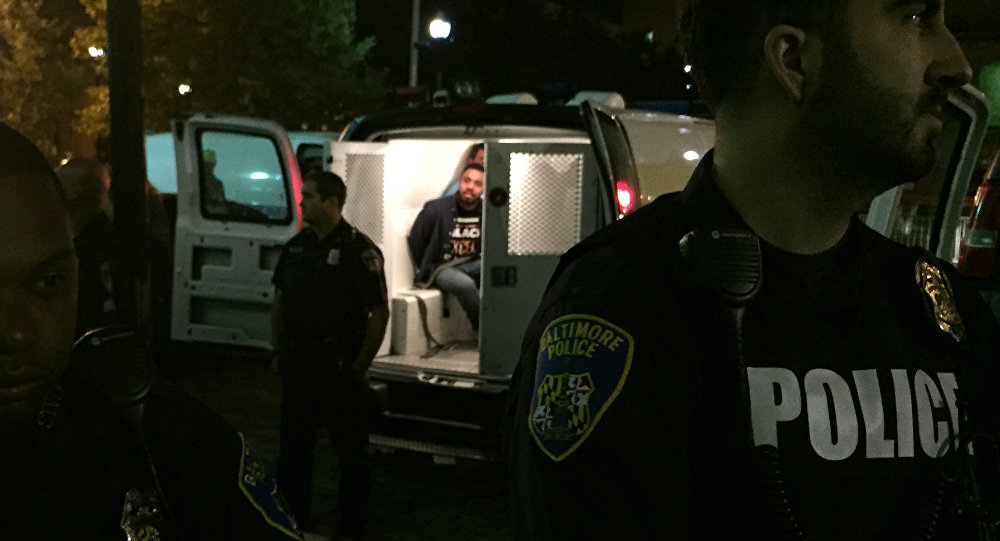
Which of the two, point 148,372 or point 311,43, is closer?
point 148,372

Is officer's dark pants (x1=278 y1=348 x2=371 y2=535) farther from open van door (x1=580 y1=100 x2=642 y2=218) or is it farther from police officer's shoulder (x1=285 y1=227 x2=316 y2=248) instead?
open van door (x1=580 y1=100 x2=642 y2=218)

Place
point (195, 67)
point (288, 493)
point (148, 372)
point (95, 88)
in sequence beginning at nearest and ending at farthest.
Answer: point (148, 372) → point (288, 493) → point (195, 67) → point (95, 88)

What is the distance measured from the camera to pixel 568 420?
3.80 feet

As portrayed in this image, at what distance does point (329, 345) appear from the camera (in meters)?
4.82

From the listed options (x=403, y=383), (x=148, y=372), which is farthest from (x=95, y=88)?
(x=148, y=372)

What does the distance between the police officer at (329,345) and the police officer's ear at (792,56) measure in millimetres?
3730

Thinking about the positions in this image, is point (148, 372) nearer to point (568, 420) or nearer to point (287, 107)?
point (568, 420)

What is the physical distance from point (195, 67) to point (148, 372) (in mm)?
21418

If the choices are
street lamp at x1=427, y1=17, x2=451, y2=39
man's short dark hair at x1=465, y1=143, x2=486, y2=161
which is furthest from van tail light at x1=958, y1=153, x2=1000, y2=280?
street lamp at x1=427, y1=17, x2=451, y2=39

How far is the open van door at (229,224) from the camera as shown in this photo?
6.81 meters

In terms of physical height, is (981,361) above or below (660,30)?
below

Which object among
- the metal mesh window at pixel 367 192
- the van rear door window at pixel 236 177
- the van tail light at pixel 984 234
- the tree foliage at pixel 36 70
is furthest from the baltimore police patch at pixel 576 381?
the tree foliage at pixel 36 70

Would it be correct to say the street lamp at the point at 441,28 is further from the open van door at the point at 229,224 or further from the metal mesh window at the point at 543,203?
the metal mesh window at the point at 543,203

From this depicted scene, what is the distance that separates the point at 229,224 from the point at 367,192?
51.3 inches
